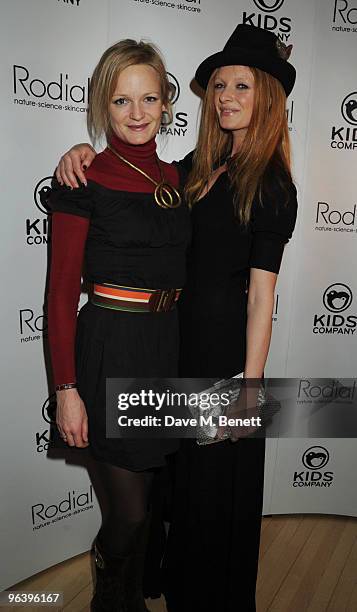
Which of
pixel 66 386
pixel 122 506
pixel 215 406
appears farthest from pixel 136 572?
pixel 66 386

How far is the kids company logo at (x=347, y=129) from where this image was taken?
2.40 m

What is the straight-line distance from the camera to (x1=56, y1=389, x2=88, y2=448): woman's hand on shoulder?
1557 millimetres

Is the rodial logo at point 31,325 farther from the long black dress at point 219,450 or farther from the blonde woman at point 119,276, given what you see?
the long black dress at point 219,450

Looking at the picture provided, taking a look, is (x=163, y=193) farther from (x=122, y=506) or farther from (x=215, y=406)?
(x=122, y=506)

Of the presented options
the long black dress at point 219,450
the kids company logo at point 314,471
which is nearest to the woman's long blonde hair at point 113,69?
the long black dress at point 219,450

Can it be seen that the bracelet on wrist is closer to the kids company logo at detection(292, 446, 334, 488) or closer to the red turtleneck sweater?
the red turtleneck sweater

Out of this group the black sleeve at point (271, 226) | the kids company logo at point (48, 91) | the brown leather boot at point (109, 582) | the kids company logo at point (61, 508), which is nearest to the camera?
the black sleeve at point (271, 226)

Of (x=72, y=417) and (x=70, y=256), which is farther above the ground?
(x=70, y=256)

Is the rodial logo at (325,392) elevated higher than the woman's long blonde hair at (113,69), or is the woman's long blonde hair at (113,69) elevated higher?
the woman's long blonde hair at (113,69)

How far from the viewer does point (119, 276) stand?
5.11ft

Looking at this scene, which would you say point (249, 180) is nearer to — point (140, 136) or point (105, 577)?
point (140, 136)

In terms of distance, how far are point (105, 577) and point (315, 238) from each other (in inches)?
65.3

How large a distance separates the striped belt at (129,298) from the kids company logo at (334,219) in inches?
45.9

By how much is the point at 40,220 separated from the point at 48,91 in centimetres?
45
